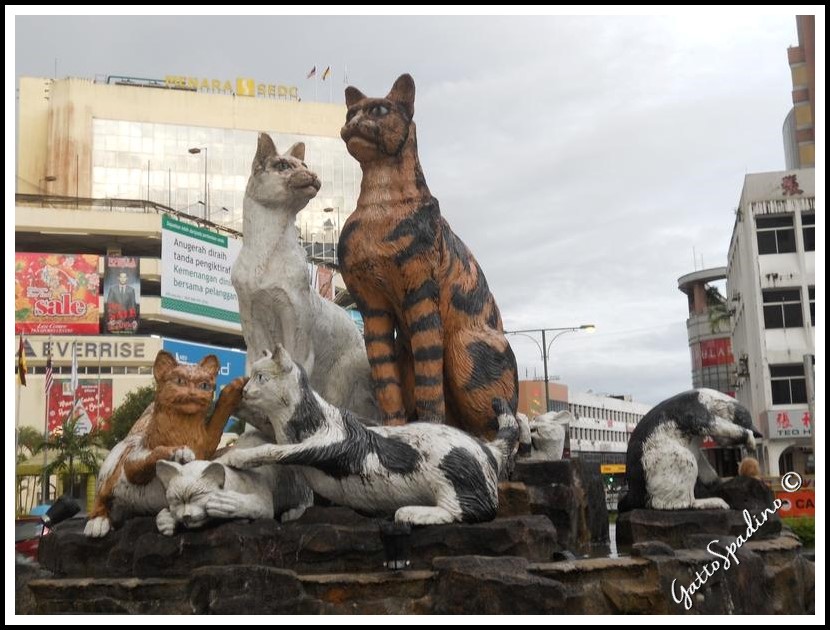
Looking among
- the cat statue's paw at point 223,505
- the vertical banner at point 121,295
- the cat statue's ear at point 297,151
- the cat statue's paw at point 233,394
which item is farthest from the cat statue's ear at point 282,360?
the vertical banner at point 121,295

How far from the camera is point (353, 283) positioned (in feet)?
21.7

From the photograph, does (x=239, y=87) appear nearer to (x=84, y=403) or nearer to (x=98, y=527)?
(x=84, y=403)

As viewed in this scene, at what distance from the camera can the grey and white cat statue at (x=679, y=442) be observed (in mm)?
6520

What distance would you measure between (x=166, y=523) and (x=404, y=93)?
3477 millimetres

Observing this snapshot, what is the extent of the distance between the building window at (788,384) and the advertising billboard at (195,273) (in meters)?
25.2

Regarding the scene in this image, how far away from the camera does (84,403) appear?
136 feet

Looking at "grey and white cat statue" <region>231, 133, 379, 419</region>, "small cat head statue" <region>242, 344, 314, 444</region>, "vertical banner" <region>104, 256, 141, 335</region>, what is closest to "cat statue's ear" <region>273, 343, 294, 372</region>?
"small cat head statue" <region>242, 344, 314, 444</region>

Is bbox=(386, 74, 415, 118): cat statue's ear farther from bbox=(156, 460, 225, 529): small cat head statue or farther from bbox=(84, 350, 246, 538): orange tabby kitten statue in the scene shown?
bbox=(156, 460, 225, 529): small cat head statue

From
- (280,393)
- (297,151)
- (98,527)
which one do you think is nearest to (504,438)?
(280,393)

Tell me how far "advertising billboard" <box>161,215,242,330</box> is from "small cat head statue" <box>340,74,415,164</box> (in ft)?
122

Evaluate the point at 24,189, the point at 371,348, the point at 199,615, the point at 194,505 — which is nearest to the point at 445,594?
the point at 199,615

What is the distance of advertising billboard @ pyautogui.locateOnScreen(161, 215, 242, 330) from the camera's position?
4303cm

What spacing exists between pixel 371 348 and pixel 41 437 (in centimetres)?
3626

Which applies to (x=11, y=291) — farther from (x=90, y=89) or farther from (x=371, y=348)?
(x=90, y=89)
